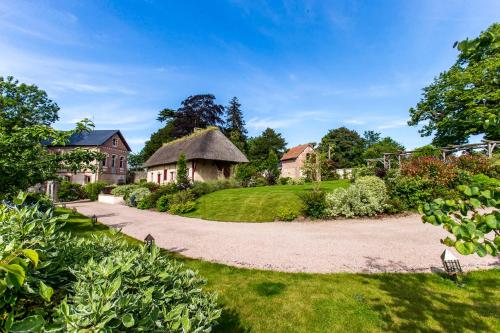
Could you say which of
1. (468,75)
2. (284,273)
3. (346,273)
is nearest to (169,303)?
(284,273)

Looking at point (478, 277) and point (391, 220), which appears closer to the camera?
point (478, 277)

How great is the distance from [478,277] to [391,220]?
6.18 m

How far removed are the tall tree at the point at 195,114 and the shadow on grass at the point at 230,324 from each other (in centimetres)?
4577

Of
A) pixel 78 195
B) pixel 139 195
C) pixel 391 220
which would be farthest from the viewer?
pixel 78 195

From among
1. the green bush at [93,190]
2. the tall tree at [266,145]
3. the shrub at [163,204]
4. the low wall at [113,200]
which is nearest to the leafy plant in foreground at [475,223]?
the shrub at [163,204]

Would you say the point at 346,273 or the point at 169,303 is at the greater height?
the point at 169,303

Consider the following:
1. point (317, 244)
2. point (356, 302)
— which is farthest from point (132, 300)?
point (317, 244)

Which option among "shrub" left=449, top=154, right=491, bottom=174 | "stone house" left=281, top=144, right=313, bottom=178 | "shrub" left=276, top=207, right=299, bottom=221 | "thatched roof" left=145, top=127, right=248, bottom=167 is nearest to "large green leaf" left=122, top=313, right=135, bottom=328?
"shrub" left=276, top=207, right=299, bottom=221

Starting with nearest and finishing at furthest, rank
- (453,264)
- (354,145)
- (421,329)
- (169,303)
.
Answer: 1. (169,303)
2. (421,329)
3. (453,264)
4. (354,145)

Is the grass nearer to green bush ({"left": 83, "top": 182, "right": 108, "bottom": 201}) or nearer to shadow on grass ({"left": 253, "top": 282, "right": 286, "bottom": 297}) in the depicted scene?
shadow on grass ({"left": 253, "top": 282, "right": 286, "bottom": 297})

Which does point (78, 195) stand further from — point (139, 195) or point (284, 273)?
point (284, 273)

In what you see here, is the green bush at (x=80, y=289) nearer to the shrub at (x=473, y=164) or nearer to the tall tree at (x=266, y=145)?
the shrub at (x=473, y=164)

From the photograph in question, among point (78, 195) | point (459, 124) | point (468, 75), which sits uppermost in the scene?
point (468, 75)

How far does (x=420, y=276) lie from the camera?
5.19 meters
